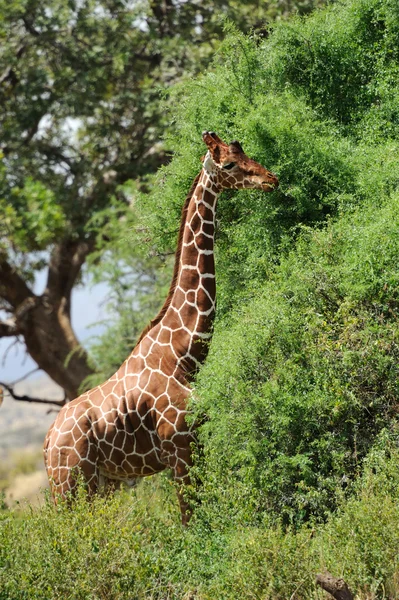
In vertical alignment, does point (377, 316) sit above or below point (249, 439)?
above

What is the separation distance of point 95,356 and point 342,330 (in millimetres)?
11368

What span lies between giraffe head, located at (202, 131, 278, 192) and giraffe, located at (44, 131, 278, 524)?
0.01 meters

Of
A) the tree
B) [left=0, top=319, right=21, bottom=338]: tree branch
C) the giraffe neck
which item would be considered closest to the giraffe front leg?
the giraffe neck

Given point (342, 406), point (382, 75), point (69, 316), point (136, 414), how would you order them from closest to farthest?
1. point (342, 406)
2. point (136, 414)
3. point (382, 75)
4. point (69, 316)

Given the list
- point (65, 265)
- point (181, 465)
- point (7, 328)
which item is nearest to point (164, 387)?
point (181, 465)

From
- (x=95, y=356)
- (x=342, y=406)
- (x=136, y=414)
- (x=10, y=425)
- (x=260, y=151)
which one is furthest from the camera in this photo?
(x=10, y=425)

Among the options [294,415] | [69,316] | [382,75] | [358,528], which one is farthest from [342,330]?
[69,316]

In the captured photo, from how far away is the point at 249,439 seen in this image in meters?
8.80

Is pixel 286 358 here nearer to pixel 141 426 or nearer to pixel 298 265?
pixel 298 265

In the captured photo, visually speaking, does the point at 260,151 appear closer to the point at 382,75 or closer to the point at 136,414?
the point at 382,75

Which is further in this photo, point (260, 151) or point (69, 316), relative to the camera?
point (69, 316)

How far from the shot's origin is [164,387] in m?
9.23

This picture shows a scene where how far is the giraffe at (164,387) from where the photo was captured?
9180 mm

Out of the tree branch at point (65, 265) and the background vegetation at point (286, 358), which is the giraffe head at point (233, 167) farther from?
the tree branch at point (65, 265)
